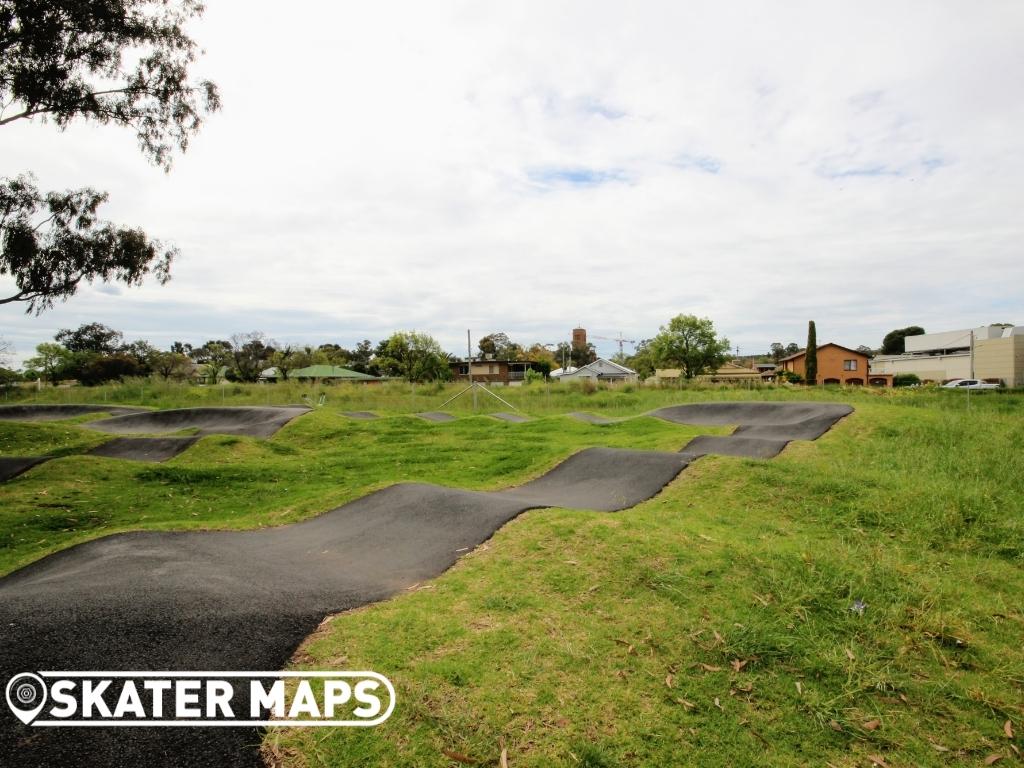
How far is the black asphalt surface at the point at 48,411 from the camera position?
24009mm

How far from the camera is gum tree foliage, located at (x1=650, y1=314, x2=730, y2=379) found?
50.1 metres

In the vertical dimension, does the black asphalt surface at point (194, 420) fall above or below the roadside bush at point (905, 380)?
below

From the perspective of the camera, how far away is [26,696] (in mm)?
2887

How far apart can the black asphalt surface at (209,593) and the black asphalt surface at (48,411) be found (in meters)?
21.6

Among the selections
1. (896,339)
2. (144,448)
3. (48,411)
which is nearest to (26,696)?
(144,448)

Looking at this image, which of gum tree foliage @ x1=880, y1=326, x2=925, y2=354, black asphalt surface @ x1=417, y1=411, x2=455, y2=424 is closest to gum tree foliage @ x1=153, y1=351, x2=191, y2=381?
black asphalt surface @ x1=417, y1=411, x2=455, y2=424

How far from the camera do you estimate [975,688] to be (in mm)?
3389

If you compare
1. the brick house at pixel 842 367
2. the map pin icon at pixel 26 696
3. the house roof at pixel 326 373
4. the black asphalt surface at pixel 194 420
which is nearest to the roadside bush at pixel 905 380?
the brick house at pixel 842 367

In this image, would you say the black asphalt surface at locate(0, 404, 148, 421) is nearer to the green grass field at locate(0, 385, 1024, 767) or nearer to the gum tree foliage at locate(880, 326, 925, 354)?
the green grass field at locate(0, 385, 1024, 767)

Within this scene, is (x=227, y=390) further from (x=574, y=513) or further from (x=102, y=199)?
(x=574, y=513)

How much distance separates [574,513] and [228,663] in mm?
3951

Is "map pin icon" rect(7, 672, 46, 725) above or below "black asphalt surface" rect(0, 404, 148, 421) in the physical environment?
below

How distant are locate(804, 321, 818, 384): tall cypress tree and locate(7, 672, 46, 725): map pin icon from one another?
4856cm

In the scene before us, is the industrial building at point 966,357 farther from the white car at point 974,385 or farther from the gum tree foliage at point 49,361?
the gum tree foliage at point 49,361
